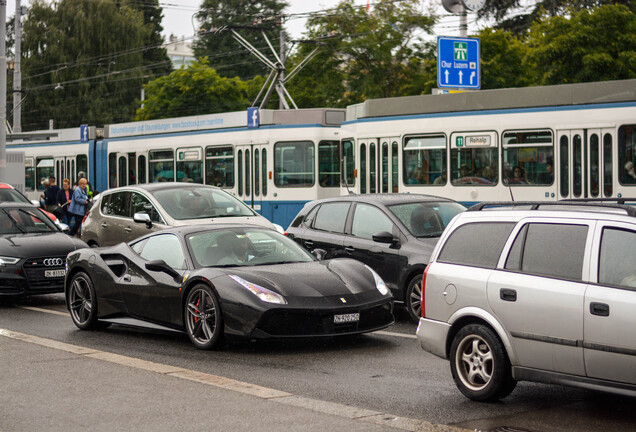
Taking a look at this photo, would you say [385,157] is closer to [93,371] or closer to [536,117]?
[536,117]

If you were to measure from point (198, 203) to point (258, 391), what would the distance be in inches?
345

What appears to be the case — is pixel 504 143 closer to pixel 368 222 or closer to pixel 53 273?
pixel 368 222

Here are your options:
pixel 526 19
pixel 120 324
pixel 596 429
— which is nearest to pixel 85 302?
pixel 120 324

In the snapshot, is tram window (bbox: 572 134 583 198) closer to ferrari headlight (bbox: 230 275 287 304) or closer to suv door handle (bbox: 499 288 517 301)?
ferrari headlight (bbox: 230 275 287 304)

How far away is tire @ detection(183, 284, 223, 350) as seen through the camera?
948 centimetres

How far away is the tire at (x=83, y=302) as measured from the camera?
11.3m

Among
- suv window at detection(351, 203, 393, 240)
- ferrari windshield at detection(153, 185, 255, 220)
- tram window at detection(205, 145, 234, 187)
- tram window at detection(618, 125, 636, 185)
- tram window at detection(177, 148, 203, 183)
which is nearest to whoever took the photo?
suv window at detection(351, 203, 393, 240)

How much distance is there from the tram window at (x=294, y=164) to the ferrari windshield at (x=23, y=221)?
945 cm

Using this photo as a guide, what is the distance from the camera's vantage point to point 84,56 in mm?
65625

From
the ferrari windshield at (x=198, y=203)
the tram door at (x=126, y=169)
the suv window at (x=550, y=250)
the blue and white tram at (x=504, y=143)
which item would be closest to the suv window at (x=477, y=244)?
the suv window at (x=550, y=250)

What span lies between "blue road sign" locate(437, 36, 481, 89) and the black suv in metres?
11.8

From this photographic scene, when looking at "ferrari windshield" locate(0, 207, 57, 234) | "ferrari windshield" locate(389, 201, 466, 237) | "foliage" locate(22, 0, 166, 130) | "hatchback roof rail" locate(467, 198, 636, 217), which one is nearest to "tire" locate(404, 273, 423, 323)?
"ferrari windshield" locate(389, 201, 466, 237)

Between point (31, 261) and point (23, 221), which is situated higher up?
point (23, 221)

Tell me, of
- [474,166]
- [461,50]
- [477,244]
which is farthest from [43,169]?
[477,244]
